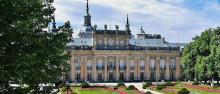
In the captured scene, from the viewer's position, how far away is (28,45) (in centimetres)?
1238

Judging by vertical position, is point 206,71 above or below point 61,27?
below

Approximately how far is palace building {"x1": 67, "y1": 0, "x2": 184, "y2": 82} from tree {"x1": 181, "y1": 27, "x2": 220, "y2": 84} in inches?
548

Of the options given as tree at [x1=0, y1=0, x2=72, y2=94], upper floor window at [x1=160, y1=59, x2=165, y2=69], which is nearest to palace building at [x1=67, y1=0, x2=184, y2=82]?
upper floor window at [x1=160, y1=59, x2=165, y2=69]

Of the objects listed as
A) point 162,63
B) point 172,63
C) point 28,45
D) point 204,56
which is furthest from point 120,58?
point 28,45

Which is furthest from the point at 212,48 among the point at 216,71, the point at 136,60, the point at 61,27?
the point at 61,27

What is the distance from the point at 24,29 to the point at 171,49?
242 ft

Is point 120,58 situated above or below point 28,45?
below

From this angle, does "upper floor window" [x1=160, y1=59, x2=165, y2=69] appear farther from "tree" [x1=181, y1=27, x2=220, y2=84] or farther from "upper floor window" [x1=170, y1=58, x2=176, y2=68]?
"tree" [x1=181, y1=27, x2=220, y2=84]

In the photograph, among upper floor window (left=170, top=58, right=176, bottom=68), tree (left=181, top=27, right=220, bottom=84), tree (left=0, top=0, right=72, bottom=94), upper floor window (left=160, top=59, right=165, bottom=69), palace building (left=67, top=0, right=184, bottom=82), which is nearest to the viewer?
tree (left=0, top=0, right=72, bottom=94)

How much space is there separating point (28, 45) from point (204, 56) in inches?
2108

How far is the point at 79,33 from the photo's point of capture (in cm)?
9131

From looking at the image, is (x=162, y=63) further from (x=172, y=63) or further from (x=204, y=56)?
(x=204, y=56)

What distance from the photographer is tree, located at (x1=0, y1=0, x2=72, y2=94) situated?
11891 millimetres

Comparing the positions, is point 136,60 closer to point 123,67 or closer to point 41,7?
point 123,67
